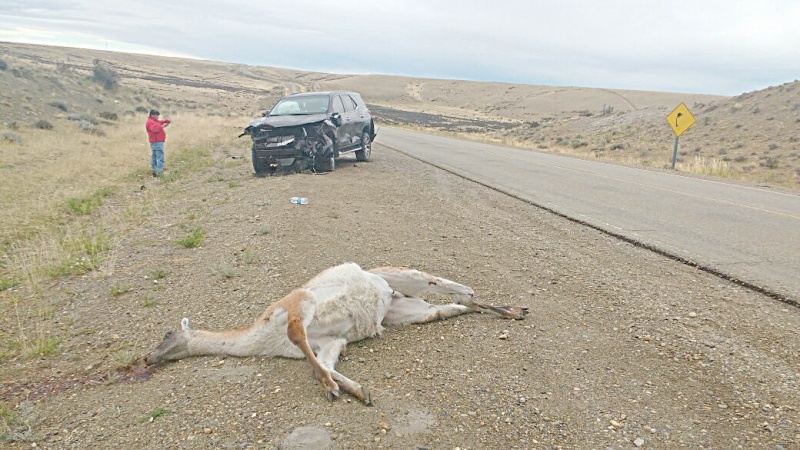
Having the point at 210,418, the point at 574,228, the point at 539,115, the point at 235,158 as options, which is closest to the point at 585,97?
the point at 539,115

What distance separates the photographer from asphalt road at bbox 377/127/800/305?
686cm

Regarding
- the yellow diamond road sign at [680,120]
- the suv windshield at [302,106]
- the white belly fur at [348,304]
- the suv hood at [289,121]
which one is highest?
the yellow diamond road sign at [680,120]

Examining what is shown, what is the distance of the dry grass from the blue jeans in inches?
11.2

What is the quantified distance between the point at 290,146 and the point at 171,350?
9.33 m

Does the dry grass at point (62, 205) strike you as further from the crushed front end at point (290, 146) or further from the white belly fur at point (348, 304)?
the white belly fur at point (348, 304)

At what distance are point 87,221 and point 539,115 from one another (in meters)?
77.4

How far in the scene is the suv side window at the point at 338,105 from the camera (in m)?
14.5

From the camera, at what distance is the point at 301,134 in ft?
43.5

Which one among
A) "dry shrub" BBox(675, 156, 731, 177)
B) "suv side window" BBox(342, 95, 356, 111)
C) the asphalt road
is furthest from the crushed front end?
"dry shrub" BBox(675, 156, 731, 177)

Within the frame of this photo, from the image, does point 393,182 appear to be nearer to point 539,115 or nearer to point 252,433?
point 252,433

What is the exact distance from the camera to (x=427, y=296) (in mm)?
5492

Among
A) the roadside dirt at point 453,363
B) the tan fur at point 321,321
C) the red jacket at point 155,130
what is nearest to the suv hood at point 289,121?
the red jacket at point 155,130

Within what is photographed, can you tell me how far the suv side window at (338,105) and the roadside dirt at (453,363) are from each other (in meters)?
7.34

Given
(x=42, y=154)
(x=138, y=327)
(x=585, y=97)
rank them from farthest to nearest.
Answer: (x=585, y=97), (x=42, y=154), (x=138, y=327)
